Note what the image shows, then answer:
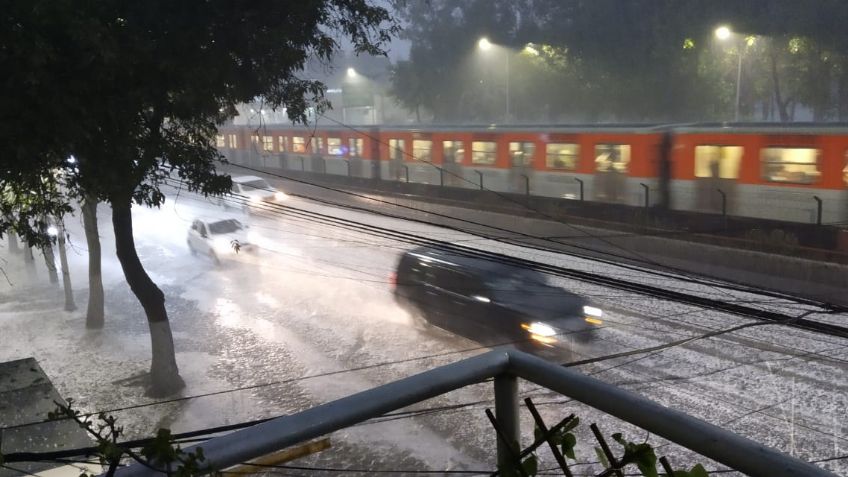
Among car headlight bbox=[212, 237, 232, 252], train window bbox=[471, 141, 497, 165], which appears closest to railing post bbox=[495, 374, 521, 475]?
car headlight bbox=[212, 237, 232, 252]

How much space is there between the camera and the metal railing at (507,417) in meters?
1.35

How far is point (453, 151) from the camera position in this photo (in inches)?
1027

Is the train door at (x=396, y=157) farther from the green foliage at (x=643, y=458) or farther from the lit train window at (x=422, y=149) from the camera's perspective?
the green foliage at (x=643, y=458)

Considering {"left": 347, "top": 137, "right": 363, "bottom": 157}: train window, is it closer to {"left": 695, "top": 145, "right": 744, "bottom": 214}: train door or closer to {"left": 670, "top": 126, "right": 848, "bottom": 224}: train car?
{"left": 670, "top": 126, "right": 848, "bottom": 224}: train car

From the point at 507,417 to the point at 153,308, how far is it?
1212 centimetres

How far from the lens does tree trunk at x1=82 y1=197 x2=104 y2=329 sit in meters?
15.8

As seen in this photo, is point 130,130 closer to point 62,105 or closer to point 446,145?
point 62,105

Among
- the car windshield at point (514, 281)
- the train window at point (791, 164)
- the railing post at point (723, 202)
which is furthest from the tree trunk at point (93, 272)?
the train window at point (791, 164)

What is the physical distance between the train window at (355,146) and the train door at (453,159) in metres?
6.38

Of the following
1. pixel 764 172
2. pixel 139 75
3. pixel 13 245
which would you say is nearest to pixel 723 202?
pixel 764 172

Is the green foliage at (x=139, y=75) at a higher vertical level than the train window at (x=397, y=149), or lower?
higher

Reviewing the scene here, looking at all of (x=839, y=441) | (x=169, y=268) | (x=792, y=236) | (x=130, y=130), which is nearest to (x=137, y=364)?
(x=130, y=130)

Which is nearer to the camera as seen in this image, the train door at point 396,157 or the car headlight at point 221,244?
the car headlight at point 221,244

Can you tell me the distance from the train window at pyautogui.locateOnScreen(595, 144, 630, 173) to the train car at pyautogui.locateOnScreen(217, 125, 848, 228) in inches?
1.2
